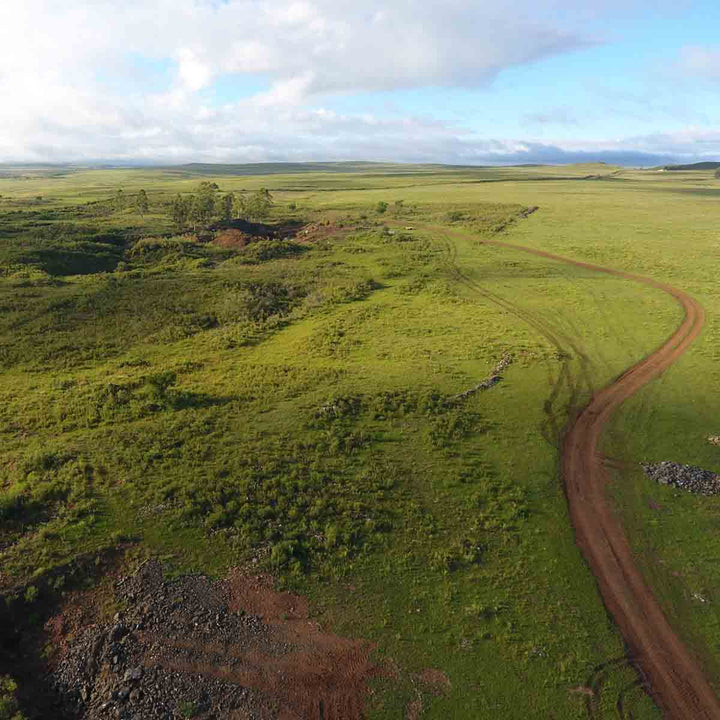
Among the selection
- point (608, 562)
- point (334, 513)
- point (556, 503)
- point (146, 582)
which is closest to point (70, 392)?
point (146, 582)

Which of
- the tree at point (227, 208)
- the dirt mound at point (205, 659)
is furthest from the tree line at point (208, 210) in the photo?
the dirt mound at point (205, 659)

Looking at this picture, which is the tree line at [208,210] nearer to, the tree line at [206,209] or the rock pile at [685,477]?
the tree line at [206,209]

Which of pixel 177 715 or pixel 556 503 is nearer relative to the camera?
pixel 177 715

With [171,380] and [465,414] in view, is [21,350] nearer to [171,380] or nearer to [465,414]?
[171,380]

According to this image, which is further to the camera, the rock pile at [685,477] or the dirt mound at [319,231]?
the dirt mound at [319,231]

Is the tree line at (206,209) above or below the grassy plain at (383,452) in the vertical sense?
above
